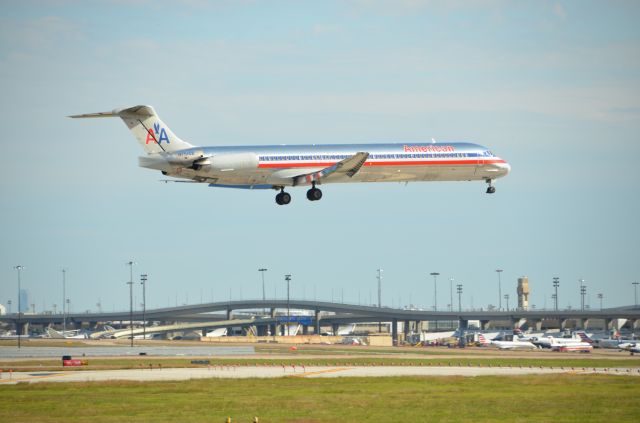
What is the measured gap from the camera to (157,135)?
76375mm

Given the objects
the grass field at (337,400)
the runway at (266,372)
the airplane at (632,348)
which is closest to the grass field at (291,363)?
the runway at (266,372)

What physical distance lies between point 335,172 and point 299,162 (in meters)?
3.05

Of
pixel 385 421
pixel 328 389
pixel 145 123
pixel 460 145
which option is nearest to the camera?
pixel 385 421

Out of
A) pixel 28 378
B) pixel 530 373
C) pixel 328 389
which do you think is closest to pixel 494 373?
pixel 530 373

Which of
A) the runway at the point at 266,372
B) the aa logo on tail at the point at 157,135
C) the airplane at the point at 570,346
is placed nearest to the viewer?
the runway at the point at 266,372

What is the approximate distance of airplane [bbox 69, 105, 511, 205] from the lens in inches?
2977

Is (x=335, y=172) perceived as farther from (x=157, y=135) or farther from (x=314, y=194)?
(x=157, y=135)

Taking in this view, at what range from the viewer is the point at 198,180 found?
78250mm

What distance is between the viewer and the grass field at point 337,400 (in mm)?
44928

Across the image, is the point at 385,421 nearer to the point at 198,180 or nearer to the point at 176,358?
the point at 198,180

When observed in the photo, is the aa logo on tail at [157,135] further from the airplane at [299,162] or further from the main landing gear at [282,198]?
the main landing gear at [282,198]

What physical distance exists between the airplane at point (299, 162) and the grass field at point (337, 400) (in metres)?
20.0

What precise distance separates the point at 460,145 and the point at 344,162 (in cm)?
1325

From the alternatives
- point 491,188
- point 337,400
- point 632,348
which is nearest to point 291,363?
point 491,188
